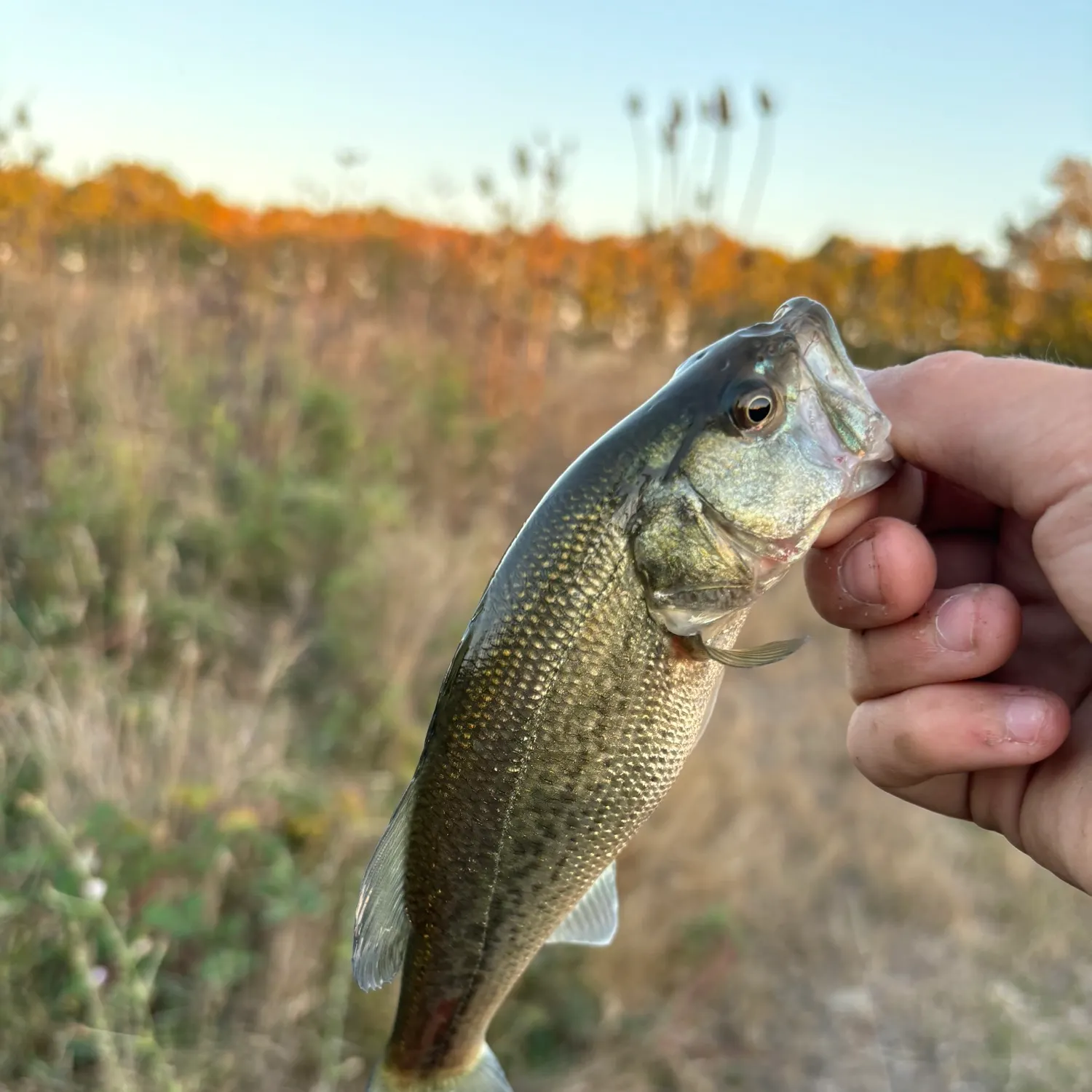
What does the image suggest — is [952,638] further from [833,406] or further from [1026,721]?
[833,406]

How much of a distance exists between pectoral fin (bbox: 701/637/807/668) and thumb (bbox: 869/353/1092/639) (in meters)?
0.49

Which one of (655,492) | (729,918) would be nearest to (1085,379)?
(655,492)

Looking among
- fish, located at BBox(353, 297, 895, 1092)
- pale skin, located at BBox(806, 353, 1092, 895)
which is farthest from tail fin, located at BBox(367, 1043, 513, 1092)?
pale skin, located at BBox(806, 353, 1092, 895)

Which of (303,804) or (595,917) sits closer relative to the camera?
(595,917)

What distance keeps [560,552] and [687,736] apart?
0.37 m

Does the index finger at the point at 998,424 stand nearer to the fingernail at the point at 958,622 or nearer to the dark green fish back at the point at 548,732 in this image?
the fingernail at the point at 958,622

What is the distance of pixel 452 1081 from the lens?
154 centimetres

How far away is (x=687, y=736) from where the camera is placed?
1435 mm

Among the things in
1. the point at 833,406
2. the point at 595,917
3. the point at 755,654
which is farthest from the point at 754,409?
the point at 595,917

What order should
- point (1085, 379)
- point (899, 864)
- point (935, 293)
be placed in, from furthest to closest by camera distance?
point (935, 293), point (899, 864), point (1085, 379)

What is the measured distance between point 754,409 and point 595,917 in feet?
3.18

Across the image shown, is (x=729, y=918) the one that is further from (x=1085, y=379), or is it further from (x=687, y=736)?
(x=1085, y=379)

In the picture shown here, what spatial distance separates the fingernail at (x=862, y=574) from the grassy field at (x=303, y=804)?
5.54ft

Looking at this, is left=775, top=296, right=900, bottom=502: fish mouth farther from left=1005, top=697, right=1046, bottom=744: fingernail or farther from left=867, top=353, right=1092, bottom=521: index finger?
left=1005, top=697, right=1046, bottom=744: fingernail
